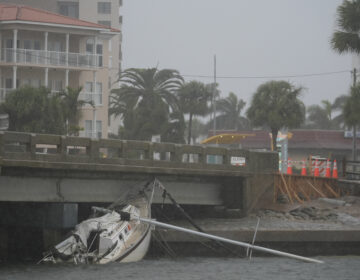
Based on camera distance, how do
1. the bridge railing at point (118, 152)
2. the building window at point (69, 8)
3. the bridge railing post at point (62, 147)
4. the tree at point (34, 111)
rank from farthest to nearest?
the building window at point (69, 8), the tree at point (34, 111), the bridge railing post at point (62, 147), the bridge railing at point (118, 152)

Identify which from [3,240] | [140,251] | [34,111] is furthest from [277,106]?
[140,251]

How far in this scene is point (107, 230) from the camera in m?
21.4

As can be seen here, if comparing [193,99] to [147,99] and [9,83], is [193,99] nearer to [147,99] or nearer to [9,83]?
[147,99]

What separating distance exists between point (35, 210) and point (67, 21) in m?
35.1

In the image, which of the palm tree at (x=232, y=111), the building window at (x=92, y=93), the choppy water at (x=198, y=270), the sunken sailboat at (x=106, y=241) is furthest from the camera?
the palm tree at (x=232, y=111)

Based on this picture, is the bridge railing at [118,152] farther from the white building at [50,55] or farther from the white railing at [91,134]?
the white railing at [91,134]

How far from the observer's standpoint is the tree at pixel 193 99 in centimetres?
7844

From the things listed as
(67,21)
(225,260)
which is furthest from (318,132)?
(225,260)

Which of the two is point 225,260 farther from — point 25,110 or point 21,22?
Result: point 21,22

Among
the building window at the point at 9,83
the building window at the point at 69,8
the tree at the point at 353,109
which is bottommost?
the tree at the point at 353,109

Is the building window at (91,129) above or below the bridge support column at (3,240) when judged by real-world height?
above

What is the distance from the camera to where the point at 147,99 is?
72.2 m

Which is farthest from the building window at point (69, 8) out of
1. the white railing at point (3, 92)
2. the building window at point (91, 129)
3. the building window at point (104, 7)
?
the white railing at point (3, 92)

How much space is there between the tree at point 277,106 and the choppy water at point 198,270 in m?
35.8
